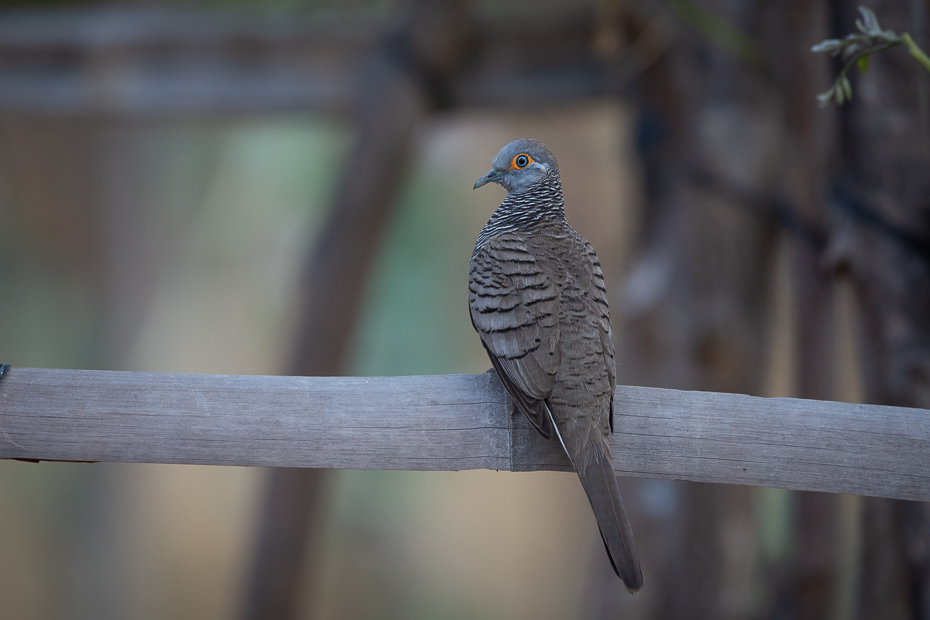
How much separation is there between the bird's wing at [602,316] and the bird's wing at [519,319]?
69 millimetres

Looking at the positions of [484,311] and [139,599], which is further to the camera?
[139,599]

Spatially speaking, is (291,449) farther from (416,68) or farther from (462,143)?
(462,143)

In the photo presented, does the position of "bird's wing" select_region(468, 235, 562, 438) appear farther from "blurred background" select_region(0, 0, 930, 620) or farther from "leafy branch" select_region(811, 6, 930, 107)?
"blurred background" select_region(0, 0, 930, 620)

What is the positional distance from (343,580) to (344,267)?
10.0 ft

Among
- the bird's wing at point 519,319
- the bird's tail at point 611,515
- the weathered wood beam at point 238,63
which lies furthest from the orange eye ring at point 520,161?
the weathered wood beam at point 238,63

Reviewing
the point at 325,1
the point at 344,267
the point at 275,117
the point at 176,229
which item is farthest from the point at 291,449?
the point at 176,229

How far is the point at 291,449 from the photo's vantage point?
93 cm

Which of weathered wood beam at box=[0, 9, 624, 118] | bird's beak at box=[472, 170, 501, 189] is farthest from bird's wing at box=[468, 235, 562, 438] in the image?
weathered wood beam at box=[0, 9, 624, 118]

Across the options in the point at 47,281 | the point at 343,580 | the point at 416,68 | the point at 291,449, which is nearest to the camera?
the point at 291,449

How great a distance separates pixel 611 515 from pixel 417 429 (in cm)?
27

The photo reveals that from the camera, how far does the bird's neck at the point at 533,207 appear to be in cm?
119

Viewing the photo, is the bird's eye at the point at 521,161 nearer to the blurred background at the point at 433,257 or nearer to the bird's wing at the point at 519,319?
the bird's wing at the point at 519,319

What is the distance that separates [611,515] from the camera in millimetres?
851

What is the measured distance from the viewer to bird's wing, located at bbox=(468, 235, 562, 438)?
0.95m
